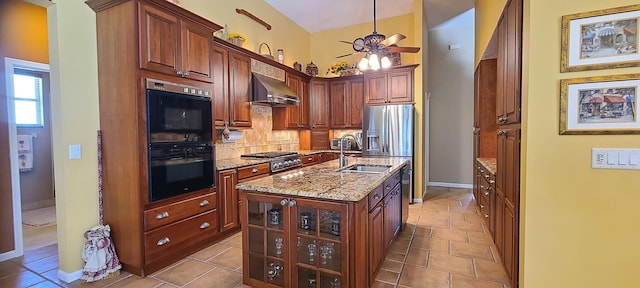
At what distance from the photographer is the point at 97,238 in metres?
2.40

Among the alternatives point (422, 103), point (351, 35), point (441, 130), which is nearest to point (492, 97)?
point (422, 103)

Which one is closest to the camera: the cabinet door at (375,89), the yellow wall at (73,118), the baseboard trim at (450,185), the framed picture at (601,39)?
the framed picture at (601,39)

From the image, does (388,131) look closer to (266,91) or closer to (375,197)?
(266,91)

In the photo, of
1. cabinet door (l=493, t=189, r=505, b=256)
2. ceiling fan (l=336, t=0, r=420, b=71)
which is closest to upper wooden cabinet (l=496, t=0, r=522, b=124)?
cabinet door (l=493, t=189, r=505, b=256)

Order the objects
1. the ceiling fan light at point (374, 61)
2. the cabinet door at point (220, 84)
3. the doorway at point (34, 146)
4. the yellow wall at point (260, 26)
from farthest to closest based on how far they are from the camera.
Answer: the doorway at point (34, 146) < the yellow wall at point (260, 26) < the cabinet door at point (220, 84) < the ceiling fan light at point (374, 61)

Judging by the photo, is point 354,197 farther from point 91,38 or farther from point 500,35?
point 91,38

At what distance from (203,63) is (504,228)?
10.9 ft

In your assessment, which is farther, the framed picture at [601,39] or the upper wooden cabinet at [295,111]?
the upper wooden cabinet at [295,111]

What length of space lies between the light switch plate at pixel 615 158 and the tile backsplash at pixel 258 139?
3776mm

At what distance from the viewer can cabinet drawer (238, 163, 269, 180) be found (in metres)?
3.46

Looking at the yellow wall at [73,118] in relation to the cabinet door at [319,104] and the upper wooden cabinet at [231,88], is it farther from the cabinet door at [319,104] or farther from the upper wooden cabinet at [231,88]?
the cabinet door at [319,104]

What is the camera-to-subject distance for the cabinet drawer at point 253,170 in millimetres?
3457

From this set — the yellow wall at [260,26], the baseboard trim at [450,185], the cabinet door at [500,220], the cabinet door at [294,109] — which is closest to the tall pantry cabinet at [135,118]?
the yellow wall at [260,26]

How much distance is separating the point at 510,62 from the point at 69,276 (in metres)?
4.07
